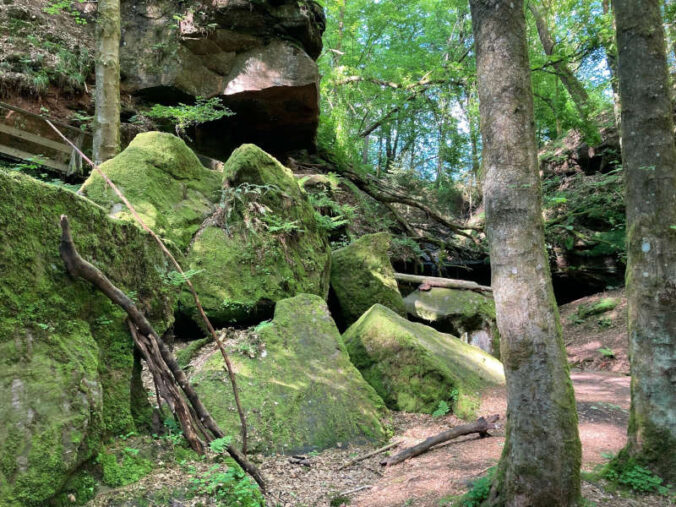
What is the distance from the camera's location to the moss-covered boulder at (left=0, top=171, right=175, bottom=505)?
2455 mm

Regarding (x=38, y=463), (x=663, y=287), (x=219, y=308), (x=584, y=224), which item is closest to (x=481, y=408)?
(x=663, y=287)

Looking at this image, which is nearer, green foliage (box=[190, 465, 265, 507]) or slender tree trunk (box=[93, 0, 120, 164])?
green foliage (box=[190, 465, 265, 507])

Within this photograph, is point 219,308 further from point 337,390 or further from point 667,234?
point 667,234

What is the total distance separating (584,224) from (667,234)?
12.5 m

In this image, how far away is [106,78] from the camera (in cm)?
820

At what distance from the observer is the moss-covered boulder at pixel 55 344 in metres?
2.46

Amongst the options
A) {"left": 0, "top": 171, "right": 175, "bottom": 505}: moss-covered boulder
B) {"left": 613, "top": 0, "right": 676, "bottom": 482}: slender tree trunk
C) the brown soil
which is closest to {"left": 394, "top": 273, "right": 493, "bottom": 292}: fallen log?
the brown soil

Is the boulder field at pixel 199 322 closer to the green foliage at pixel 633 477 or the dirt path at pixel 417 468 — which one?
the dirt path at pixel 417 468

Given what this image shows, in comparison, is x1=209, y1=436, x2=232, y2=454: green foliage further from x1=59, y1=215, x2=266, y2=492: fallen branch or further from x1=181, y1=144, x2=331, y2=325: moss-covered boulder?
x1=181, y1=144, x2=331, y2=325: moss-covered boulder

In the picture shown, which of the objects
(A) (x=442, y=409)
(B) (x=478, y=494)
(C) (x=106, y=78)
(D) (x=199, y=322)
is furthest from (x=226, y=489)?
(C) (x=106, y=78)

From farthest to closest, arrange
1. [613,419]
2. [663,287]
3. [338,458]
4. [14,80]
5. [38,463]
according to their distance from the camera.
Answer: [14,80], [613,419], [338,458], [663,287], [38,463]

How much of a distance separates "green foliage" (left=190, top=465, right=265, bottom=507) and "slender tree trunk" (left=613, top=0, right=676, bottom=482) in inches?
115

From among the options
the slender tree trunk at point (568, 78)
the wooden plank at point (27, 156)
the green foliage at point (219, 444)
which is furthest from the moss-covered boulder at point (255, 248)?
the slender tree trunk at point (568, 78)

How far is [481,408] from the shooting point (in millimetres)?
5766
